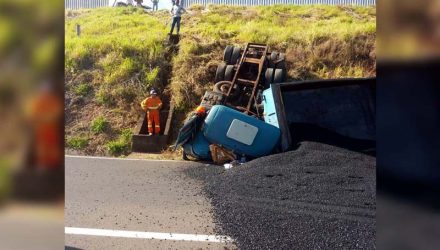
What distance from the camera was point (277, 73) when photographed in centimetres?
691

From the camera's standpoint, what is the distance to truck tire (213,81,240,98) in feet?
23.1

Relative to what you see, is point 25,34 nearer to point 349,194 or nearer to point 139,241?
point 139,241

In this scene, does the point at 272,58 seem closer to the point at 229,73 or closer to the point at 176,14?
the point at 229,73

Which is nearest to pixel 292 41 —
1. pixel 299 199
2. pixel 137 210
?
pixel 299 199

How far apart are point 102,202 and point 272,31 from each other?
617 centimetres

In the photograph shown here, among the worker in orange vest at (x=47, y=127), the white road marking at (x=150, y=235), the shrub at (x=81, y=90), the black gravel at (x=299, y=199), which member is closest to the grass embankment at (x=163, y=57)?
the shrub at (x=81, y=90)

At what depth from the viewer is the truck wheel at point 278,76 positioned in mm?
6824

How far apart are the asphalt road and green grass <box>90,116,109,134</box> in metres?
2.10

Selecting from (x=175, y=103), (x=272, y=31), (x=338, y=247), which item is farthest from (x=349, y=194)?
(x=272, y=31)

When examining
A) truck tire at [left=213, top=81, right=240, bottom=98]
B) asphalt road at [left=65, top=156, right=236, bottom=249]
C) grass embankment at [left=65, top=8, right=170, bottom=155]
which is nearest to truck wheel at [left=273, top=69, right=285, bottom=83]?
truck tire at [left=213, top=81, right=240, bottom=98]

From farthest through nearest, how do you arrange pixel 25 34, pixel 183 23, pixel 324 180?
1. pixel 183 23
2. pixel 324 180
3. pixel 25 34

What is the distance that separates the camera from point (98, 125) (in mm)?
7109

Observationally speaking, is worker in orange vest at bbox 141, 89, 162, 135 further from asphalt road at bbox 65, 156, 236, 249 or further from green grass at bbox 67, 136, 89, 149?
asphalt road at bbox 65, 156, 236, 249

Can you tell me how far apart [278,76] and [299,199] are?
365 centimetres
